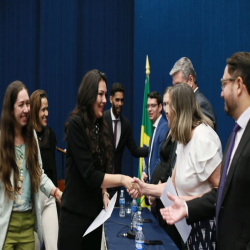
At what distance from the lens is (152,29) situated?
5691 millimetres

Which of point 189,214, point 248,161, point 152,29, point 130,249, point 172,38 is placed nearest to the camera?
point 248,161

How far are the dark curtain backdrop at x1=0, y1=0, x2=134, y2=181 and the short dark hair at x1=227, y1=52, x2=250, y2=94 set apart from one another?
4742 mm

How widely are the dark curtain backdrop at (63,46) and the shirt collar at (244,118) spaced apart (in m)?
4.81

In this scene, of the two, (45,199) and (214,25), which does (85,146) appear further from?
(214,25)

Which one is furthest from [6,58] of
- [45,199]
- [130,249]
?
[130,249]

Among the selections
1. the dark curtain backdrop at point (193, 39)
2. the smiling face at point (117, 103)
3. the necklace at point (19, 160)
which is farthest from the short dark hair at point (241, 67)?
the smiling face at point (117, 103)

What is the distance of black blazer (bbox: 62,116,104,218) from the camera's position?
2.17m

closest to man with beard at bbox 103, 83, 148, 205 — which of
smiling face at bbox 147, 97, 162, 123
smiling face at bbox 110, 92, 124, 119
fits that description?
smiling face at bbox 110, 92, 124, 119

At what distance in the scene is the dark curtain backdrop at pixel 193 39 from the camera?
410cm

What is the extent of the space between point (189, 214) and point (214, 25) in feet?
10.6

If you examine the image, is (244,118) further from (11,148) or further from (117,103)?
(117,103)

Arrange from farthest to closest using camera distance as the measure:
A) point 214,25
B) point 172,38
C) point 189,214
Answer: point 172,38
point 214,25
point 189,214

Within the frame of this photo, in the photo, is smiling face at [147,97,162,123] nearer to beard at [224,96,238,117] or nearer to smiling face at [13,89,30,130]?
smiling face at [13,89,30,130]

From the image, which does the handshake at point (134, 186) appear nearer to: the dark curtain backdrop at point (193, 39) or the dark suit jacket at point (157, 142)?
the dark suit jacket at point (157, 142)
